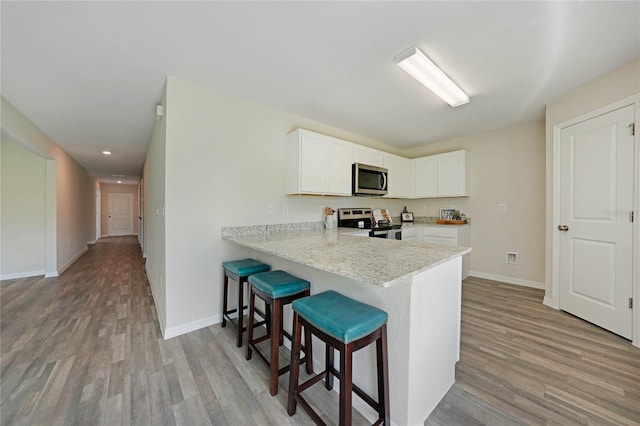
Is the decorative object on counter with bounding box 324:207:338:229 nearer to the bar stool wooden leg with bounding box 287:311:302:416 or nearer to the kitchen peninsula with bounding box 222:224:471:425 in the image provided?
the kitchen peninsula with bounding box 222:224:471:425

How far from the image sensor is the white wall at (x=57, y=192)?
9.69 feet

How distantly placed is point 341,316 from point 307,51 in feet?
6.16

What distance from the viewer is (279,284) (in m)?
1.68

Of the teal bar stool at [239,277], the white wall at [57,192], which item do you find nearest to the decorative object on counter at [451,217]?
the teal bar stool at [239,277]

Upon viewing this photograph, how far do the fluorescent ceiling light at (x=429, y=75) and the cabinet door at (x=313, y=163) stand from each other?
4.30ft

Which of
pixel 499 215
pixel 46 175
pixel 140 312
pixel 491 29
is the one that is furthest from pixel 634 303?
pixel 46 175

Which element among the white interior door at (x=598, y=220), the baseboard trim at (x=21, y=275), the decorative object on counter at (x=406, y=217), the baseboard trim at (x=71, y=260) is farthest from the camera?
the decorative object on counter at (x=406, y=217)

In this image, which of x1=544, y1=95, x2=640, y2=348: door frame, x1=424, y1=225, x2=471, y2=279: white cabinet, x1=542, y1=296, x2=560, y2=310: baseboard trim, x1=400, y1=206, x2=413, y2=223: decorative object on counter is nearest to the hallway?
x1=544, y1=95, x2=640, y2=348: door frame

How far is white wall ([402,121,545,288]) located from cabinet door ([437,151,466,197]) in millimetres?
253

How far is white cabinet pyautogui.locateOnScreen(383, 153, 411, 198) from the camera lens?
4.20 meters

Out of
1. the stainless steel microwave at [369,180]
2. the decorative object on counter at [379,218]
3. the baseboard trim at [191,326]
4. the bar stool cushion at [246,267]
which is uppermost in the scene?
the stainless steel microwave at [369,180]

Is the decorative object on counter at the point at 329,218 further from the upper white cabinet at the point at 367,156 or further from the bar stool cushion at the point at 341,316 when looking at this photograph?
the bar stool cushion at the point at 341,316

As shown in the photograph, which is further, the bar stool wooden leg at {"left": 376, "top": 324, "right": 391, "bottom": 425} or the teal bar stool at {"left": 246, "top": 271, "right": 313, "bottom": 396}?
the teal bar stool at {"left": 246, "top": 271, "right": 313, "bottom": 396}

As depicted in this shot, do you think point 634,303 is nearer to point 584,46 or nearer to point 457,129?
point 584,46
